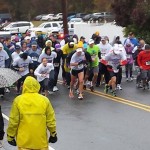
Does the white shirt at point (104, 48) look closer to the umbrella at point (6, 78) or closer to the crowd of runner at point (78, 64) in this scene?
the crowd of runner at point (78, 64)

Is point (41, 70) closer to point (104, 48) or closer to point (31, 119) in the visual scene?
point (104, 48)

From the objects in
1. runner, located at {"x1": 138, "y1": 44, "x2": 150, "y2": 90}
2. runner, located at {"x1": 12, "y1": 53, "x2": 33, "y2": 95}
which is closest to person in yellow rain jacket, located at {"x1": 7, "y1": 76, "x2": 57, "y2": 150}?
runner, located at {"x1": 12, "y1": 53, "x2": 33, "y2": 95}

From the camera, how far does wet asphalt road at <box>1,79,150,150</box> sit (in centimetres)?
952

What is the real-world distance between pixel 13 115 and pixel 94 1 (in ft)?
206

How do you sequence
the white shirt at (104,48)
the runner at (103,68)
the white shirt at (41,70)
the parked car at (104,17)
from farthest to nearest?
the parked car at (104,17), the white shirt at (104,48), the runner at (103,68), the white shirt at (41,70)

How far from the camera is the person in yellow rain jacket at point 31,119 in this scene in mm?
6617

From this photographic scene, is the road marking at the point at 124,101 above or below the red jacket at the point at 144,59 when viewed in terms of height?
below

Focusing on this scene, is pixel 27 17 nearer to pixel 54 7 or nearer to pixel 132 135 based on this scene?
pixel 54 7

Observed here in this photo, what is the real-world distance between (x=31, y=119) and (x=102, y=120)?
5096 mm

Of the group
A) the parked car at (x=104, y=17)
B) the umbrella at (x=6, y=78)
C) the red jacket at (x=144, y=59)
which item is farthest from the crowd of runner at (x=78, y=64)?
the parked car at (x=104, y=17)

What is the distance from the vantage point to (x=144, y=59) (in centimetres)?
1563

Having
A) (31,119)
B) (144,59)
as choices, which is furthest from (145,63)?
(31,119)

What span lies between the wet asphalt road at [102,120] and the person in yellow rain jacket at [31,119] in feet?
8.70

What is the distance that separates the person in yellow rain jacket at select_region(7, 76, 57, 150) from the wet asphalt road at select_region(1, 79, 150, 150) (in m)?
2.65
